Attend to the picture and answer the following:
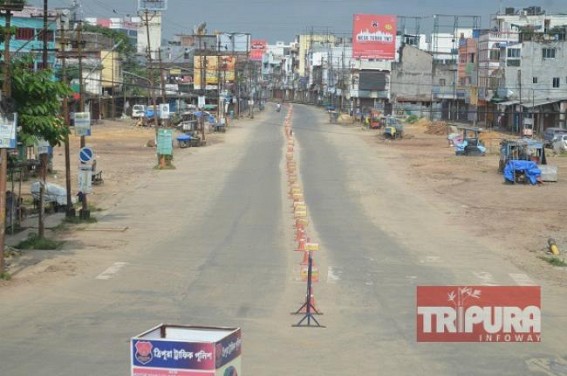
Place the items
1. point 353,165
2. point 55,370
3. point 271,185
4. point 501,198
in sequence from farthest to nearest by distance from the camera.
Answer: point 353,165, point 271,185, point 501,198, point 55,370

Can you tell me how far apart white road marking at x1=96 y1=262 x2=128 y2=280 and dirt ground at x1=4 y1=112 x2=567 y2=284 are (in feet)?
4.71

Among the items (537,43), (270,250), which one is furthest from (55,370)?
(537,43)

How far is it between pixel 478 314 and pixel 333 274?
30.2 ft

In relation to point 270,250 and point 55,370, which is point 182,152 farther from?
point 55,370

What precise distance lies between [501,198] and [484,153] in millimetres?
26886

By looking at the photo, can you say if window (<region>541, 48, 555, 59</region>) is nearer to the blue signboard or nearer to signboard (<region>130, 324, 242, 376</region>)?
signboard (<region>130, 324, 242, 376</region>)

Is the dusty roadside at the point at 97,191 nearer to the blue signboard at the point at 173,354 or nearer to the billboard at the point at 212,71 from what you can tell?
the blue signboard at the point at 173,354

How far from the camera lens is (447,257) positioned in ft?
81.5

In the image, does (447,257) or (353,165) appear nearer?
(447,257)

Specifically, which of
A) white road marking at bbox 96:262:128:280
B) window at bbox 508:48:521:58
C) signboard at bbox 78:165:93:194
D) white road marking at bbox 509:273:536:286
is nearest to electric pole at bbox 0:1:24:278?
white road marking at bbox 96:262:128:280

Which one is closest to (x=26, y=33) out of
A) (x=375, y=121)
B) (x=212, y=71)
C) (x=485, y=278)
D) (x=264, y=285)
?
(x=375, y=121)

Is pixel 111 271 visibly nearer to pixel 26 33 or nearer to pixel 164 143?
pixel 164 143

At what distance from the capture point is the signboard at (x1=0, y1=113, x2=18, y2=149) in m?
20.0

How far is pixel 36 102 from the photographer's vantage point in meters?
21.6
